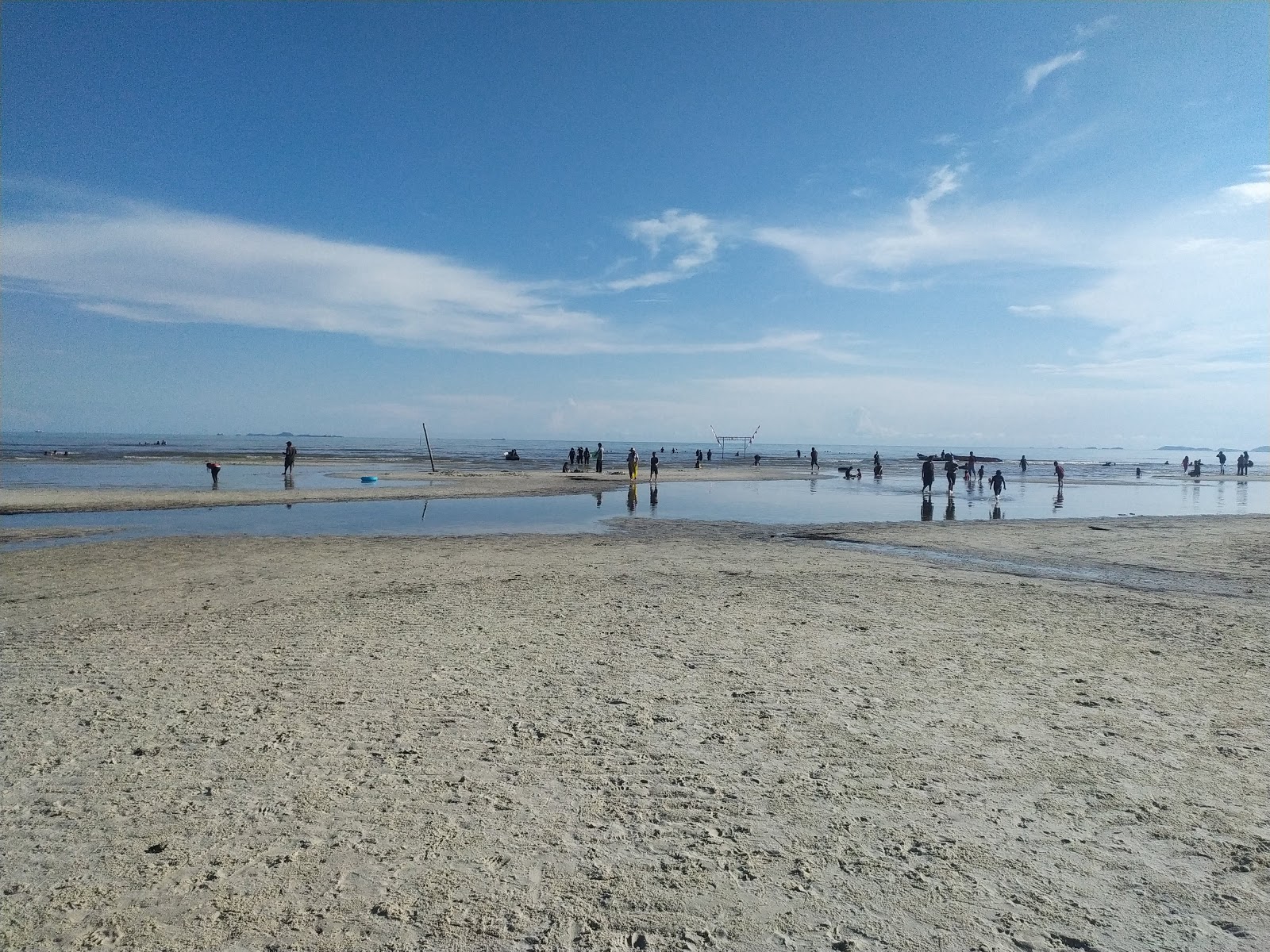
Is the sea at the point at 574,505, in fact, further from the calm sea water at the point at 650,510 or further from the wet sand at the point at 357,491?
the wet sand at the point at 357,491

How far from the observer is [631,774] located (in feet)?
18.6

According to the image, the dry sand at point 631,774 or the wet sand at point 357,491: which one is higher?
the wet sand at point 357,491

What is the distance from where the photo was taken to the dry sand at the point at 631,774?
13.2 ft

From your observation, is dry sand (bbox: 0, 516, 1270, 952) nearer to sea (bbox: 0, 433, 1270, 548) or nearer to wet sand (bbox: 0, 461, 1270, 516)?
sea (bbox: 0, 433, 1270, 548)

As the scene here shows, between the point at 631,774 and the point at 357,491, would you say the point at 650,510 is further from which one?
the point at 631,774

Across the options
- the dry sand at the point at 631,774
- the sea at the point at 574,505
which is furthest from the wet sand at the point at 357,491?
the dry sand at the point at 631,774

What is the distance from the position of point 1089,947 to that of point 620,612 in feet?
25.8

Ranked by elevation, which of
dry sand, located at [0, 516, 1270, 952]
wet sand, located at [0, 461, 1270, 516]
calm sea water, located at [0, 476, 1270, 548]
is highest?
wet sand, located at [0, 461, 1270, 516]

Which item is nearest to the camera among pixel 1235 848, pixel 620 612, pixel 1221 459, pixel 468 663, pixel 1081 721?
pixel 1235 848

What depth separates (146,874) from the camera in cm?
427

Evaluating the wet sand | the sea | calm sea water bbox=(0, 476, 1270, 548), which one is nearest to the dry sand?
calm sea water bbox=(0, 476, 1270, 548)

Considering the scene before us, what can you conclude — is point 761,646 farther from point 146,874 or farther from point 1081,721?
point 146,874

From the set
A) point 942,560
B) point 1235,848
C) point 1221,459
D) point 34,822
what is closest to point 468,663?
point 34,822

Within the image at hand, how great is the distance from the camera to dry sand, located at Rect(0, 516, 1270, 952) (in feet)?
13.2
